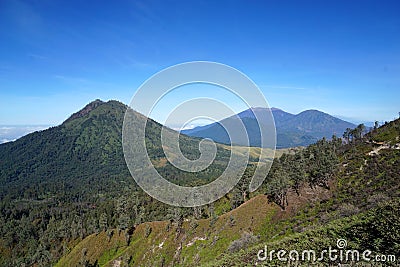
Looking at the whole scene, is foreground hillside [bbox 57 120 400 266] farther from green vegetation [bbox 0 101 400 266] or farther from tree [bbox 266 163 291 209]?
green vegetation [bbox 0 101 400 266]

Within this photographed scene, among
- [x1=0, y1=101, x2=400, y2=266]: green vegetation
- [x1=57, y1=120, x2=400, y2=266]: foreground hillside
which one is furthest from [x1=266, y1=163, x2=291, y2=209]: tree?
[x1=0, y1=101, x2=400, y2=266]: green vegetation

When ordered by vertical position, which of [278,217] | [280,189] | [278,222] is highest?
[280,189]

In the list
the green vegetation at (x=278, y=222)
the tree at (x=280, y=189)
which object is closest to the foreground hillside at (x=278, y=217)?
the tree at (x=280, y=189)

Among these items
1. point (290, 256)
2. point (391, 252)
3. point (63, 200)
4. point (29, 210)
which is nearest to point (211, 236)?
point (290, 256)

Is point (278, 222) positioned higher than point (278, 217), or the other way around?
point (278, 217)

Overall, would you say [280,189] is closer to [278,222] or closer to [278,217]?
[278,217]

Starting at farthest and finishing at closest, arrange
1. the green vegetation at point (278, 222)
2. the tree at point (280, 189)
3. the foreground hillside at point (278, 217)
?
the tree at point (280, 189) → the foreground hillside at point (278, 217) → the green vegetation at point (278, 222)

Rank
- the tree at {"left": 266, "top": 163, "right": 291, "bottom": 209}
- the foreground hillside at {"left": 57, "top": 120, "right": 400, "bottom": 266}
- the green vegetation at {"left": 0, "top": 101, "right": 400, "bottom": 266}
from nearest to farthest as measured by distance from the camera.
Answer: the green vegetation at {"left": 0, "top": 101, "right": 400, "bottom": 266} < the foreground hillside at {"left": 57, "top": 120, "right": 400, "bottom": 266} < the tree at {"left": 266, "top": 163, "right": 291, "bottom": 209}

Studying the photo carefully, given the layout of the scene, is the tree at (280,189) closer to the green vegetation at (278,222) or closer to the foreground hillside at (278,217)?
the foreground hillside at (278,217)

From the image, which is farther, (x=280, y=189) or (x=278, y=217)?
(x=280, y=189)

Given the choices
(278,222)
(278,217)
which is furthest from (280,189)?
(278,222)

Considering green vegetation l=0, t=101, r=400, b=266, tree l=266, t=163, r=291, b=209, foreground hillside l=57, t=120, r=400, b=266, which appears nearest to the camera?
green vegetation l=0, t=101, r=400, b=266

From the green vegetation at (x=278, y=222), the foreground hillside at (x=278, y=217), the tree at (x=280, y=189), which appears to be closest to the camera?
the green vegetation at (x=278, y=222)

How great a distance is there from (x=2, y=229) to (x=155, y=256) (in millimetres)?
102832
